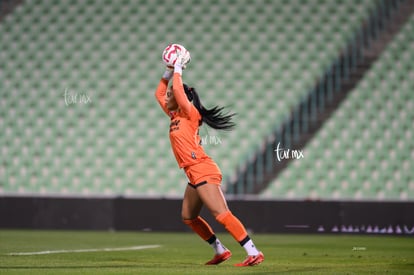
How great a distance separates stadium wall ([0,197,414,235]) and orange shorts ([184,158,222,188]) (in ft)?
29.7

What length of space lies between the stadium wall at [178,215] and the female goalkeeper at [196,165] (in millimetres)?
8781

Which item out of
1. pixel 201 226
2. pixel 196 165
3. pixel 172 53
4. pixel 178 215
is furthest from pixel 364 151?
pixel 196 165

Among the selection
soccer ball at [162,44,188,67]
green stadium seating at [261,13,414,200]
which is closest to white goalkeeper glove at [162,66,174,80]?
soccer ball at [162,44,188,67]

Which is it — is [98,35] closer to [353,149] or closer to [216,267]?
[353,149]

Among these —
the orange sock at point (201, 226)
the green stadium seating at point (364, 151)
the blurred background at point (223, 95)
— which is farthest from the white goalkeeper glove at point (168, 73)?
the green stadium seating at point (364, 151)

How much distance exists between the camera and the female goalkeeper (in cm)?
872

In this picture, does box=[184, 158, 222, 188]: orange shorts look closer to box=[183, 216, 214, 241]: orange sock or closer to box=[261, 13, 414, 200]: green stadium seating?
box=[183, 216, 214, 241]: orange sock

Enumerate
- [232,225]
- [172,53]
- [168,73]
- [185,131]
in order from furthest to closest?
[168,73] < [172,53] < [185,131] < [232,225]

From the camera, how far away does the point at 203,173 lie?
880 centimetres

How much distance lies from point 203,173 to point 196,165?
5.1 inches

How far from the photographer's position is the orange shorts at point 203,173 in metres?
8.78

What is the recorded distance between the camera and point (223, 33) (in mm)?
22266

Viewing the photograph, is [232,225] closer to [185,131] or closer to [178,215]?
[185,131]

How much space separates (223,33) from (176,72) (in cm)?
1339
